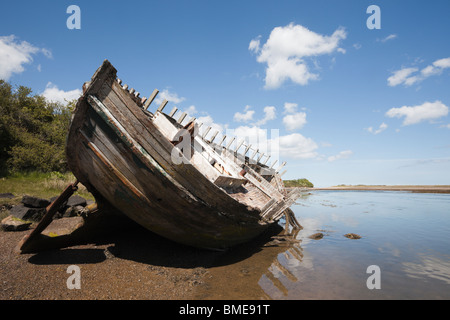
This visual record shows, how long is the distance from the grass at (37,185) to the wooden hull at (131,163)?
8424 millimetres

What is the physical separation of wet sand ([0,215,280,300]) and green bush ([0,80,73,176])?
37.3 feet

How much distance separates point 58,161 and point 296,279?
1792 centimetres

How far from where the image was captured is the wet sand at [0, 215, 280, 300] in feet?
12.3

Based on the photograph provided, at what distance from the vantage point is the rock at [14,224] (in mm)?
6199

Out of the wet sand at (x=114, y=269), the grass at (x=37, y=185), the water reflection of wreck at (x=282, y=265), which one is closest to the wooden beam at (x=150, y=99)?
the wet sand at (x=114, y=269)

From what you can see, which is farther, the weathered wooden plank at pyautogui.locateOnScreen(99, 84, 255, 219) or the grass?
the grass

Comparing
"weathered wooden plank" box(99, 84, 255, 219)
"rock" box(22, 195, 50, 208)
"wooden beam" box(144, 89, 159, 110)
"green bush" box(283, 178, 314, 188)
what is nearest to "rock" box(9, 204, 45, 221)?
"rock" box(22, 195, 50, 208)

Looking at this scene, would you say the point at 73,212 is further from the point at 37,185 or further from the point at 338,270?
the point at 338,270

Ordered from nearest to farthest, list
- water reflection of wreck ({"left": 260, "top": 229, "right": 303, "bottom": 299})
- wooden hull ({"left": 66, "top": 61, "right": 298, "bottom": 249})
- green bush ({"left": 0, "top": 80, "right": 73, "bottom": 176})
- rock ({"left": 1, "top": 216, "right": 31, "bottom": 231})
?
wooden hull ({"left": 66, "top": 61, "right": 298, "bottom": 249}) < water reflection of wreck ({"left": 260, "top": 229, "right": 303, "bottom": 299}) < rock ({"left": 1, "top": 216, "right": 31, "bottom": 231}) < green bush ({"left": 0, "top": 80, "right": 73, "bottom": 176})

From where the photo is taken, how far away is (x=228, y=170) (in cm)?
750

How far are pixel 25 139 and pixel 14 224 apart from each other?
509 inches

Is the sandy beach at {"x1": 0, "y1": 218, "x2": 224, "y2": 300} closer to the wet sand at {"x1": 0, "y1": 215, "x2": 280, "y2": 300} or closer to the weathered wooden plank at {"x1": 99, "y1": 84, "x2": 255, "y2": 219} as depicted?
the wet sand at {"x1": 0, "y1": 215, "x2": 280, "y2": 300}

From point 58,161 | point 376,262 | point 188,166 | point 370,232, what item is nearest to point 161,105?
point 188,166
